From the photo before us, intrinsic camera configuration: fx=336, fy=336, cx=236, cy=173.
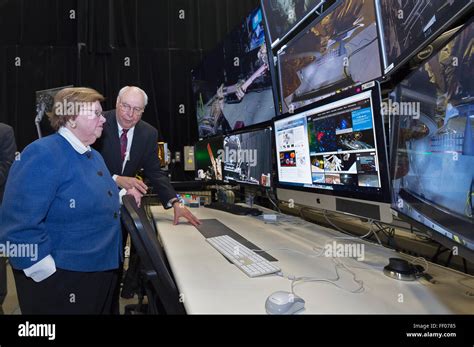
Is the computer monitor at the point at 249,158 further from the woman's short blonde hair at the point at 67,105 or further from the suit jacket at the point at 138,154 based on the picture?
the woman's short blonde hair at the point at 67,105

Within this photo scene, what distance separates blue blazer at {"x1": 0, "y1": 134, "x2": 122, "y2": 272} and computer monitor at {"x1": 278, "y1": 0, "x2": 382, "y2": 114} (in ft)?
4.17

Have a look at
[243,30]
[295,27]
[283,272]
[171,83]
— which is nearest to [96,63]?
[171,83]

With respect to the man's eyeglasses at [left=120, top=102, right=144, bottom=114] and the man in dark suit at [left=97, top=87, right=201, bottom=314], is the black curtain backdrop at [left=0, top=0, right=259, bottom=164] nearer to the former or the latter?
the man in dark suit at [left=97, top=87, right=201, bottom=314]

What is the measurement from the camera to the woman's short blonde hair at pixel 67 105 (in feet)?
4.37

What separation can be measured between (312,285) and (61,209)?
92cm

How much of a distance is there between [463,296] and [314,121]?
84cm

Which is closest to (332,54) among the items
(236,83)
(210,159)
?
(210,159)

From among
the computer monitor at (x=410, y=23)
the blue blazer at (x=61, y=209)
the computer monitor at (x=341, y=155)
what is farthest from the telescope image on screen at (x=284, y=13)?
the blue blazer at (x=61, y=209)

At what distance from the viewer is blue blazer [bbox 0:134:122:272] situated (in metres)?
1.14

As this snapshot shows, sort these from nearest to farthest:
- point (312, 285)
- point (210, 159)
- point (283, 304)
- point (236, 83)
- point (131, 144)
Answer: point (283, 304)
point (312, 285)
point (131, 144)
point (210, 159)
point (236, 83)

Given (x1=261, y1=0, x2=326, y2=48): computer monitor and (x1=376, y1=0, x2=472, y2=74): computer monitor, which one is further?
(x1=261, y1=0, x2=326, y2=48): computer monitor

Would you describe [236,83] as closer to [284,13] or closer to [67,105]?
[284,13]

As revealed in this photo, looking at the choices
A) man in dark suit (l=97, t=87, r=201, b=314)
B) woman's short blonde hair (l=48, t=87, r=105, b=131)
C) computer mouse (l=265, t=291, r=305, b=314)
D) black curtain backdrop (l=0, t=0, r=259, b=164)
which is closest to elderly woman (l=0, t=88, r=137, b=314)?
woman's short blonde hair (l=48, t=87, r=105, b=131)

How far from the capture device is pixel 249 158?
2.14m
